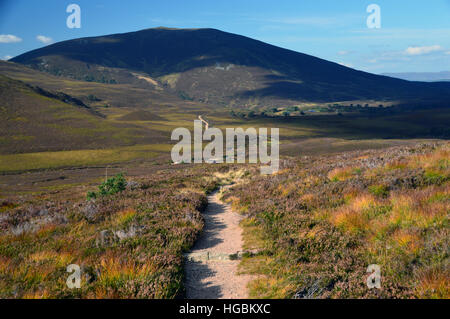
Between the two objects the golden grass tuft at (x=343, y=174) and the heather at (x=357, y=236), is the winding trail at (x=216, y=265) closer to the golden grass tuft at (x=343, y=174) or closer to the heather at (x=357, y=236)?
the heather at (x=357, y=236)

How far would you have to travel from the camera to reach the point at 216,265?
26.0ft

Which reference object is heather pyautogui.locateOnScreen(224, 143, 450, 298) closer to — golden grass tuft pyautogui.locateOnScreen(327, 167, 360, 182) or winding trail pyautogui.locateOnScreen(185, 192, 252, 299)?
winding trail pyautogui.locateOnScreen(185, 192, 252, 299)

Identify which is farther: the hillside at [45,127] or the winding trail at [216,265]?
the hillside at [45,127]

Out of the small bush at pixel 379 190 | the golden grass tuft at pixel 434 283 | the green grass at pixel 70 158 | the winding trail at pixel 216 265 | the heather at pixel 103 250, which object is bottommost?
the green grass at pixel 70 158

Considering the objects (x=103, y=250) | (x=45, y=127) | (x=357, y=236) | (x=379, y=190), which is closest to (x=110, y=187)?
(x=103, y=250)

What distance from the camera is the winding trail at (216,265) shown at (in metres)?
6.58

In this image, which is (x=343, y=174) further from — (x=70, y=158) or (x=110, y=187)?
(x=70, y=158)

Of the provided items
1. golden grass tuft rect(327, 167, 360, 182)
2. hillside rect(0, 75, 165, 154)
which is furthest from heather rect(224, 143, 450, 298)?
hillside rect(0, 75, 165, 154)

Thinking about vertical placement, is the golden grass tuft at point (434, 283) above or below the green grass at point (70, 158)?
above

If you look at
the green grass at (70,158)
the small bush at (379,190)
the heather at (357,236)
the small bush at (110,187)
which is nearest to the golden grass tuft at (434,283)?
the heather at (357,236)

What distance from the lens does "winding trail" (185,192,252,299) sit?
6582 millimetres

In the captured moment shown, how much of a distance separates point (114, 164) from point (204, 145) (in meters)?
28.3

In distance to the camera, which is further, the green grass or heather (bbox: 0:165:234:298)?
the green grass
